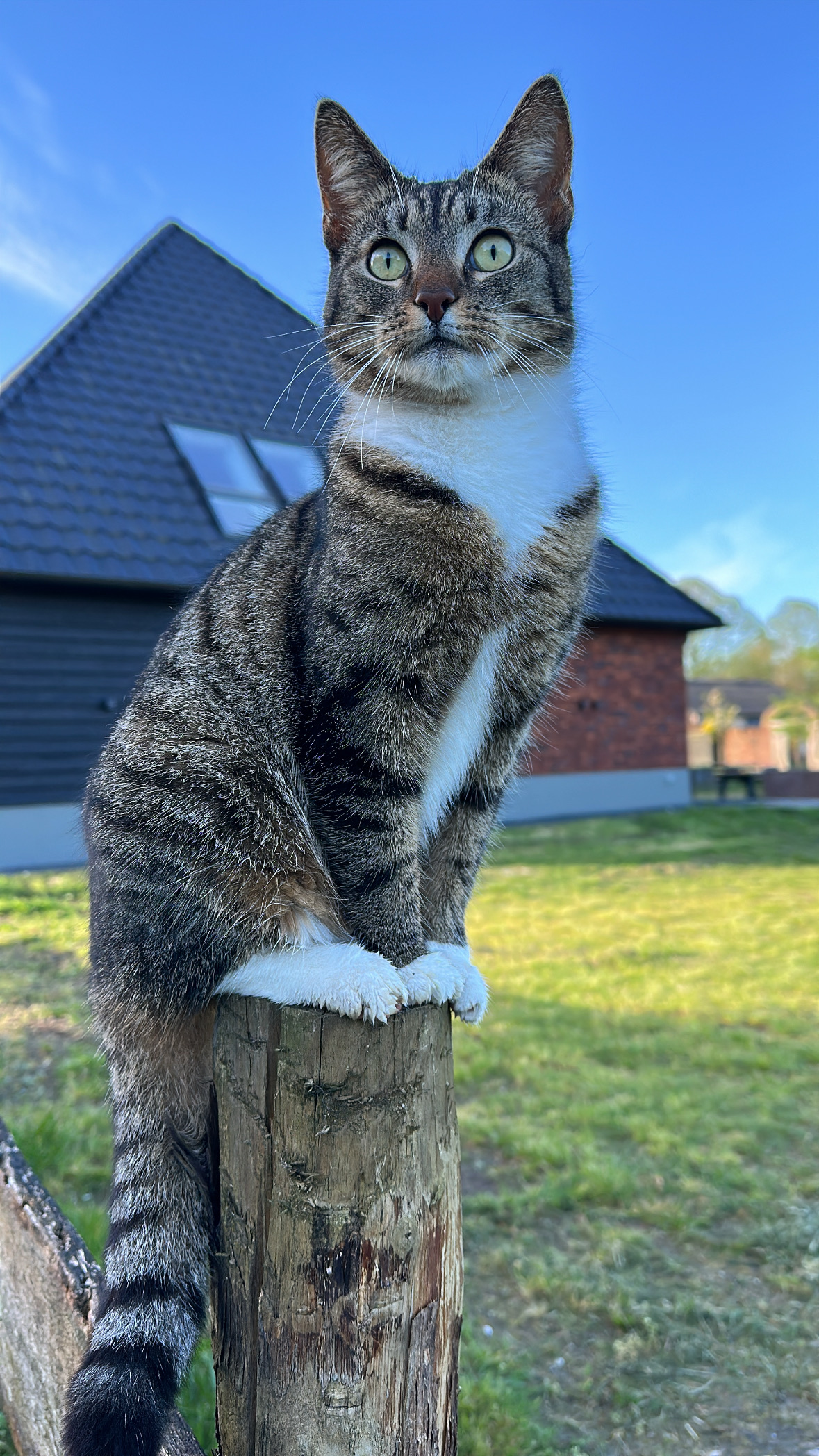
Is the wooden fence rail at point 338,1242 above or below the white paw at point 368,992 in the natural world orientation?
below

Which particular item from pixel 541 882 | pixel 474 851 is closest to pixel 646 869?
pixel 541 882

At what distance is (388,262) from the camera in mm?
1817

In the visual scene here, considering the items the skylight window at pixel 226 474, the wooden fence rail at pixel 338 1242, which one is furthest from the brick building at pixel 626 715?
the wooden fence rail at pixel 338 1242

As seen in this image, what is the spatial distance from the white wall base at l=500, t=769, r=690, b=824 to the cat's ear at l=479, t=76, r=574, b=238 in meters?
9.89

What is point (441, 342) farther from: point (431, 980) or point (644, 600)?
point (644, 600)

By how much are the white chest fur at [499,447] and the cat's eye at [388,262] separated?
0.85ft

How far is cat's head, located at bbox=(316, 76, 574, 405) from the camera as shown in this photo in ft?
5.52

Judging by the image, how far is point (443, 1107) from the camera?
50.1 inches

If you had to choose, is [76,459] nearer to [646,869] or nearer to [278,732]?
[646,869]

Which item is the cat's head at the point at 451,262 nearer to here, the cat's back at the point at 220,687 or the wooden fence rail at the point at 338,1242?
the cat's back at the point at 220,687

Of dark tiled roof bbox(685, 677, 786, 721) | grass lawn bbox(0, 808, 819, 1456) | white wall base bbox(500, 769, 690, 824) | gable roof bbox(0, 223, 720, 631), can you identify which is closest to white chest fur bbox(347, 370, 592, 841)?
grass lawn bbox(0, 808, 819, 1456)

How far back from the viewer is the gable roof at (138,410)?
8062 mm

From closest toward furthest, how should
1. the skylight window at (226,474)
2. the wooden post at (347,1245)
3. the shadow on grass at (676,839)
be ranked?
the wooden post at (347,1245), the skylight window at (226,474), the shadow on grass at (676,839)

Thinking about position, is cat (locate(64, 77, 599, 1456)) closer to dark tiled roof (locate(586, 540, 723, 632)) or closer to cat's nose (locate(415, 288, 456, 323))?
cat's nose (locate(415, 288, 456, 323))
